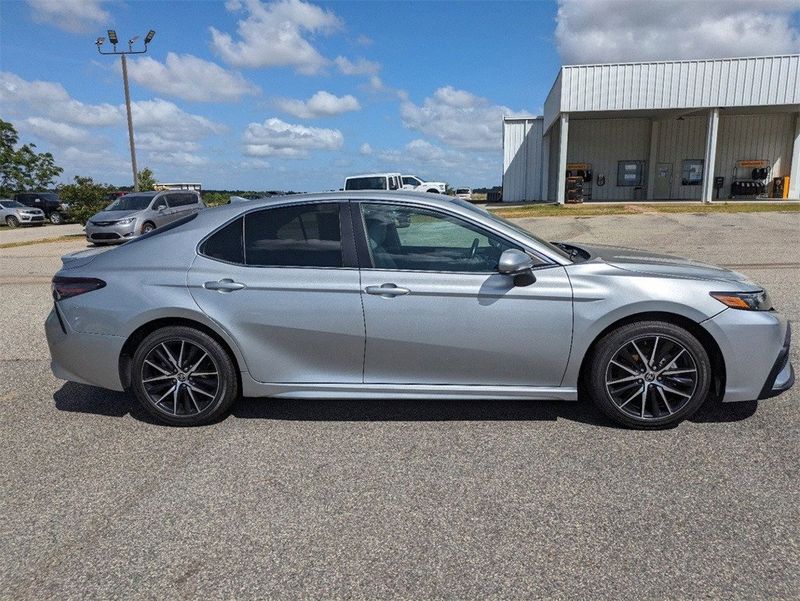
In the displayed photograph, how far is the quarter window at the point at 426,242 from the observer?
3629 millimetres

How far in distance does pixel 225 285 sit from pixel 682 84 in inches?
1051

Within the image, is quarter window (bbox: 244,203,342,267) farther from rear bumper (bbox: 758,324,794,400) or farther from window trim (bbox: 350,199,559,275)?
rear bumper (bbox: 758,324,794,400)

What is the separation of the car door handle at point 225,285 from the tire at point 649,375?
2.36 meters

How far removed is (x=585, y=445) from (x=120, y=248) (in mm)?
3456

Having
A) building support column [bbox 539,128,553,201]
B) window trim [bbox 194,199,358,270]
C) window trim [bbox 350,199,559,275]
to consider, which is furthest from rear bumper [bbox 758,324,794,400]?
building support column [bbox 539,128,553,201]

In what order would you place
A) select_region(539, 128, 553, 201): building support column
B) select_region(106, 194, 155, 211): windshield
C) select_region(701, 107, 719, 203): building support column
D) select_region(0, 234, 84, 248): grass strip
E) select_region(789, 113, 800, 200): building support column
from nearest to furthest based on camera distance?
select_region(106, 194, 155, 211): windshield
select_region(0, 234, 84, 248): grass strip
select_region(701, 107, 719, 203): building support column
select_region(789, 113, 800, 200): building support column
select_region(539, 128, 553, 201): building support column

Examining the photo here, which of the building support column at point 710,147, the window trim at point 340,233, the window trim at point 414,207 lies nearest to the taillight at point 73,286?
the window trim at point 340,233

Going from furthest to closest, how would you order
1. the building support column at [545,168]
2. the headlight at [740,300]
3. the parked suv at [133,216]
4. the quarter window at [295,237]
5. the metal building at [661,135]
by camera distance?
the building support column at [545,168] < the metal building at [661,135] < the parked suv at [133,216] < the quarter window at [295,237] < the headlight at [740,300]

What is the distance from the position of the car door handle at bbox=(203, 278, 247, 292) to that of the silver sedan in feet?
0.05

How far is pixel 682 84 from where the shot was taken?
80.6 ft

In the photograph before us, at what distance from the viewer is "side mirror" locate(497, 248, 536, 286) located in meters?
3.35

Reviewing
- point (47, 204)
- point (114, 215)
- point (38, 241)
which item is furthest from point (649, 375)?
point (47, 204)

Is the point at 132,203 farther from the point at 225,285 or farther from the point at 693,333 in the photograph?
the point at 693,333

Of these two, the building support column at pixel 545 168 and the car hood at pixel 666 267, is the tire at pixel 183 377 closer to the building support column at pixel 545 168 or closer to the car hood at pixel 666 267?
the car hood at pixel 666 267
